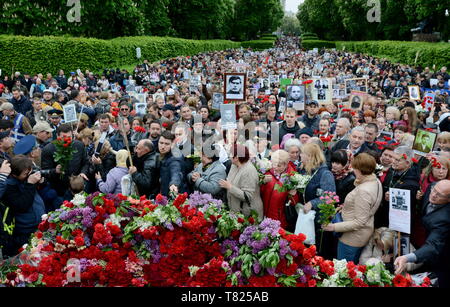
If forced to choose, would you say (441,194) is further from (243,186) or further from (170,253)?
(170,253)

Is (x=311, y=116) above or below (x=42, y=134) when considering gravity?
above

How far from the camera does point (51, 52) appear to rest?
979 inches

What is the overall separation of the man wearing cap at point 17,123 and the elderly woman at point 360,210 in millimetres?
6870

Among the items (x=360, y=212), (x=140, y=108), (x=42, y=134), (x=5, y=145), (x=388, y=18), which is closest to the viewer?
(x=360, y=212)

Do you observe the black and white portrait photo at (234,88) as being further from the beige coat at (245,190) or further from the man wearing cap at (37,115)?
the beige coat at (245,190)

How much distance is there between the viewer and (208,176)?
5.57m

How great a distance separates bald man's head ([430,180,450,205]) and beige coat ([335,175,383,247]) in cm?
62

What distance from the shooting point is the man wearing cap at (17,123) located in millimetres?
8573

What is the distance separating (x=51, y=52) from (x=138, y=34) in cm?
1389

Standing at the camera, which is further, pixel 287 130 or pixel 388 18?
pixel 388 18

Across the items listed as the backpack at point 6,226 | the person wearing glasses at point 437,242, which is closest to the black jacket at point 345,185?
the person wearing glasses at point 437,242

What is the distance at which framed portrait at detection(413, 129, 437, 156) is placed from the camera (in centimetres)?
608

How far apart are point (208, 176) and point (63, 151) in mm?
2223

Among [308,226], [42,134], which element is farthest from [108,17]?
[308,226]
